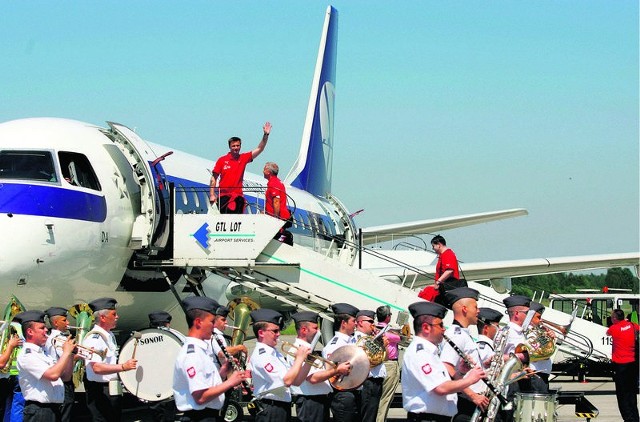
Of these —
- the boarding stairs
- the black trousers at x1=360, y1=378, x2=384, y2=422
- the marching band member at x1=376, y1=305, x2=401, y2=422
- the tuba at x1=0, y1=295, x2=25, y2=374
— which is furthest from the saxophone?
the boarding stairs

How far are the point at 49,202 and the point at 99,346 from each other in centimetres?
343

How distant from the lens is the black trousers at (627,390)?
51.3 feet

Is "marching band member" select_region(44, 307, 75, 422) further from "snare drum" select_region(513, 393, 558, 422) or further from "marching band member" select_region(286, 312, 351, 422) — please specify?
"snare drum" select_region(513, 393, 558, 422)

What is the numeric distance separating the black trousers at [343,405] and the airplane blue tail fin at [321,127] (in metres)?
18.4

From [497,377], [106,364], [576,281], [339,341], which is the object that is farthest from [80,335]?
[576,281]

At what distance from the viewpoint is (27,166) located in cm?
1445

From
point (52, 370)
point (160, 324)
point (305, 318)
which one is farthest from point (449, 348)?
point (160, 324)

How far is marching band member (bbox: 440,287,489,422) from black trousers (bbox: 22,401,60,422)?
12.4ft

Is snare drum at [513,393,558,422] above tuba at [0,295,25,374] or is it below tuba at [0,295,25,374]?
below

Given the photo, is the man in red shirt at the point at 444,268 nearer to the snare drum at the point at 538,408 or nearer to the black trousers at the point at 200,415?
the snare drum at the point at 538,408

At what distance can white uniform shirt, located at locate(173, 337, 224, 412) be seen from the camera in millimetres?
8180

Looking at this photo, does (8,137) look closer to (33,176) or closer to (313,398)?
(33,176)

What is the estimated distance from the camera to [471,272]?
24312 millimetres

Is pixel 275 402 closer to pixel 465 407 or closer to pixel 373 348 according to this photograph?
pixel 465 407
